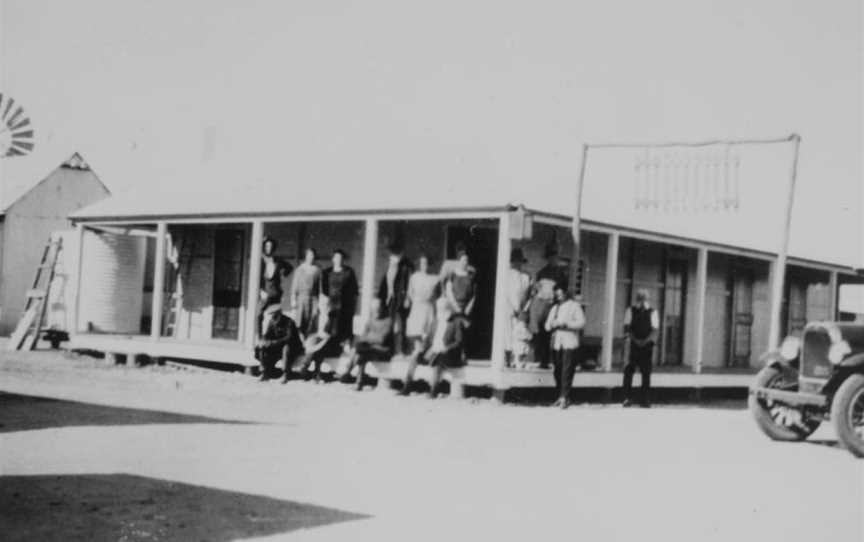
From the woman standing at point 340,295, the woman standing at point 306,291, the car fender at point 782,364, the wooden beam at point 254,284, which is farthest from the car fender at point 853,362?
the wooden beam at point 254,284

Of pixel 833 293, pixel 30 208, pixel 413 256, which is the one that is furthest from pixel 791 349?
pixel 30 208

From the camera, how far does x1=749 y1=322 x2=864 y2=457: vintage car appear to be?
32.4 feet

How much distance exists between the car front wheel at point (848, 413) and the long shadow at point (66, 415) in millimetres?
5729

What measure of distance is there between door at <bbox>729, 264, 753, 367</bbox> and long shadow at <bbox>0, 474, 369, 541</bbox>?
1615 cm

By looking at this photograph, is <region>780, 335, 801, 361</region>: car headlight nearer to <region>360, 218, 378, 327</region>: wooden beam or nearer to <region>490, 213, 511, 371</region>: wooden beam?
<region>490, 213, 511, 371</region>: wooden beam

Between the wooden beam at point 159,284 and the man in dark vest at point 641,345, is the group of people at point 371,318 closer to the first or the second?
the wooden beam at point 159,284

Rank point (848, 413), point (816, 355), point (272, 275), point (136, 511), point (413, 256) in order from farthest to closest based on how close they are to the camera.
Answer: point (413, 256) → point (272, 275) → point (816, 355) → point (848, 413) → point (136, 511)

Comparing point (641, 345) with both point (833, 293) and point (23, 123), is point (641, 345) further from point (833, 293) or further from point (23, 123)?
point (23, 123)

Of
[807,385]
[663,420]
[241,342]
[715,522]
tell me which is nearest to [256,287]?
[241,342]

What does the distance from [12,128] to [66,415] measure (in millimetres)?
20921

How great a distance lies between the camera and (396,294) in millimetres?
15125

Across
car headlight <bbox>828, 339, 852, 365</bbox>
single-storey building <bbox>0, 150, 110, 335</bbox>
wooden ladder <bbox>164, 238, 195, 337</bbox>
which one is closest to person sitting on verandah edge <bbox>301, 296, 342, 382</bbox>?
wooden ladder <bbox>164, 238, 195, 337</bbox>

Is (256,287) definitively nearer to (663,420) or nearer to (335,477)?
(663,420)

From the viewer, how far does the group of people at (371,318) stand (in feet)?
46.4
